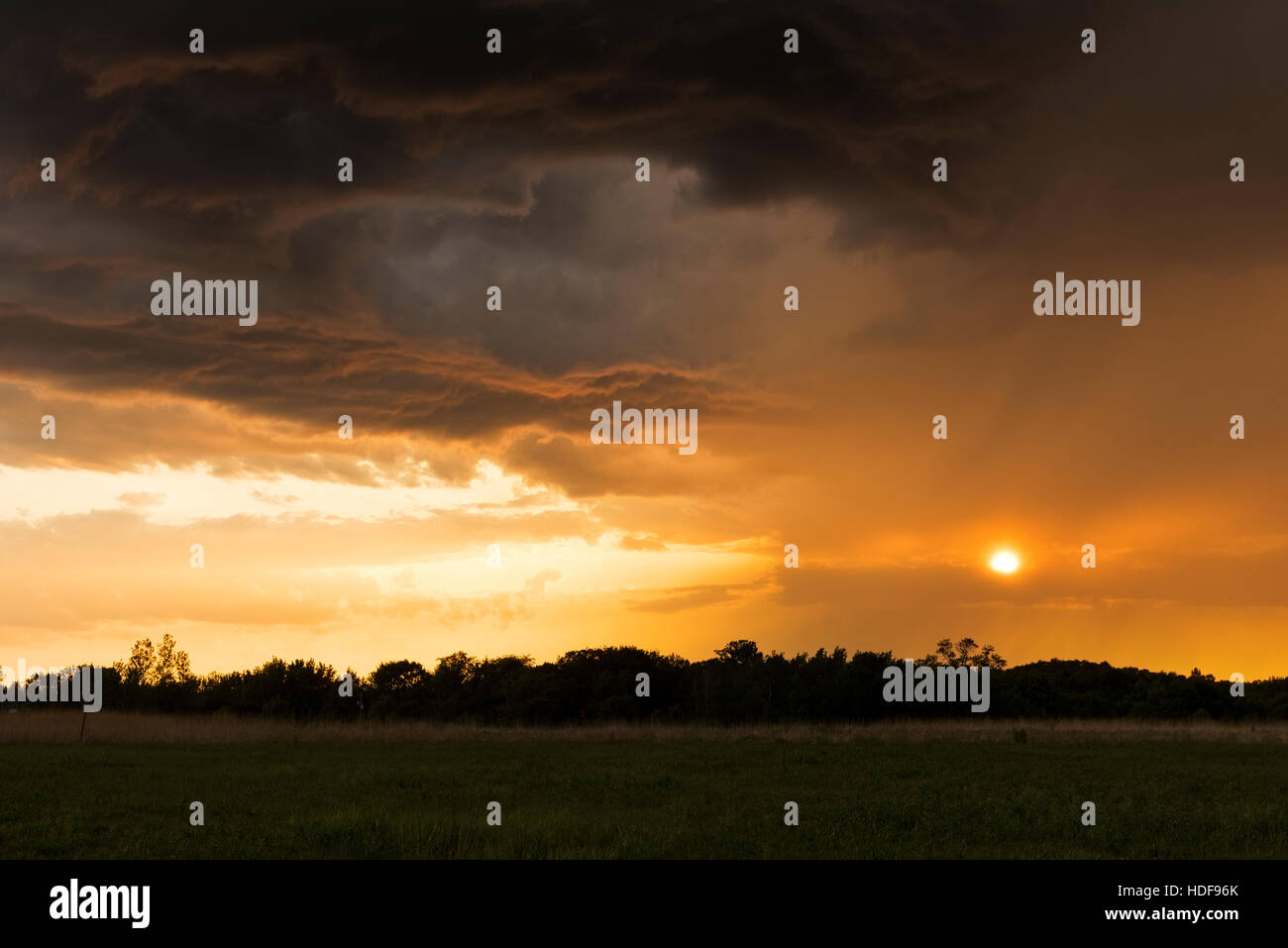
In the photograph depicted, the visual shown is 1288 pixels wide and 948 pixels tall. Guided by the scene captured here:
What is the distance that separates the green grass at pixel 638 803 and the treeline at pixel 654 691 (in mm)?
36024

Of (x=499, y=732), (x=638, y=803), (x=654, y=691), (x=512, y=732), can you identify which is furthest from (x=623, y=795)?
(x=654, y=691)

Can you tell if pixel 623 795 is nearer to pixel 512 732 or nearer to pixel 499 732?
pixel 499 732

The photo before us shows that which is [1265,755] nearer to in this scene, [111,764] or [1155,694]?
[111,764]

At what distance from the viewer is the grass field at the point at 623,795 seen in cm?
1653

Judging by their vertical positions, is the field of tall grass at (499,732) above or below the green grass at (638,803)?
below

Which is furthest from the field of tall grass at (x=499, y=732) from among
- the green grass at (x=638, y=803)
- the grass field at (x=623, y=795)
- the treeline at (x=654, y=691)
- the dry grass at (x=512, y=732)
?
the treeline at (x=654, y=691)

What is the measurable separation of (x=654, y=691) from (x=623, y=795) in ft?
188

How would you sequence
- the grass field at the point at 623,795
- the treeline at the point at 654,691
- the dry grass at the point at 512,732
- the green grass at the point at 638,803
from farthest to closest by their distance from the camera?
the treeline at the point at 654,691, the dry grass at the point at 512,732, the grass field at the point at 623,795, the green grass at the point at 638,803

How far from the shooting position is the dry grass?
45.4 metres

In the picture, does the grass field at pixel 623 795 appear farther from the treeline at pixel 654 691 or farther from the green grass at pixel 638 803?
the treeline at pixel 654 691

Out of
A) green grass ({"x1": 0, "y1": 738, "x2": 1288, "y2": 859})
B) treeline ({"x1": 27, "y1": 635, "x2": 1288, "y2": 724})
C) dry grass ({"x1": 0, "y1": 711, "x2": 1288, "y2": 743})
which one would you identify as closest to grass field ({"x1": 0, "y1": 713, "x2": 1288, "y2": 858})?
green grass ({"x1": 0, "y1": 738, "x2": 1288, "y2": 859})
